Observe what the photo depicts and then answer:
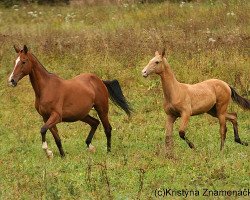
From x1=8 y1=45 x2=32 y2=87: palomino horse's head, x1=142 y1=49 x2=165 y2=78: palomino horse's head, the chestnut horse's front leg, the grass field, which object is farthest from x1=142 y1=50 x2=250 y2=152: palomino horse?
x1=8 y1=45 x2=32 y2=87: palomino horse's head

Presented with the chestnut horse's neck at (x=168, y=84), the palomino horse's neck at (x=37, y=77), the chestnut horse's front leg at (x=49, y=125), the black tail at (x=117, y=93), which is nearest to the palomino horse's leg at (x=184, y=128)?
the chestnut horse's neck at (x=168, y=84)

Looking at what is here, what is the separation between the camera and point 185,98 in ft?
35.6

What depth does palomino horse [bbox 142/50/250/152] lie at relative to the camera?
35.3 feet

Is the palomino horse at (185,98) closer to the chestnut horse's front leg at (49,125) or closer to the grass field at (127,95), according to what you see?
the grass field at (127,95)

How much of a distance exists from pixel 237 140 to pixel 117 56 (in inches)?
256

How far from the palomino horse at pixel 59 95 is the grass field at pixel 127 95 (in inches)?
22.2

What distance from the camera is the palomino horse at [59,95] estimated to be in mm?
10773

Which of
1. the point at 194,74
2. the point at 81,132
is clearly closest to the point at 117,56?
the point at 194,74

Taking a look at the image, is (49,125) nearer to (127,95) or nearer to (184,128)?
(184,128)

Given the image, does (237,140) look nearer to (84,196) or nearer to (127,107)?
(127,107)

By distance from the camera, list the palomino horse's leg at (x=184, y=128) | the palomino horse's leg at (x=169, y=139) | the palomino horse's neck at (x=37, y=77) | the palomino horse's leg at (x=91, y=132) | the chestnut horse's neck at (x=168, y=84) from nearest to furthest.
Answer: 1. the palomino horse's leg at (x=169, y=139)
2. the palomino horse's leg at (x=184, y=128)
3. the chestnut horse's neck at (x=168, y=84)
4. the palomino horse's neck at (x=37, y=77)
5. the palomino horse's leg at (x=91, y=132)

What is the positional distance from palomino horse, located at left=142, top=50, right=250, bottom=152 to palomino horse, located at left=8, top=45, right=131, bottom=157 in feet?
4.31

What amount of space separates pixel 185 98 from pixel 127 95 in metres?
4.75

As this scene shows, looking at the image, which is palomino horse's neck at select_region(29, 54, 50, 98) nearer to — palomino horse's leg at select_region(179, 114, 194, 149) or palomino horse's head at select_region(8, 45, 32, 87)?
palomino horse's head at select_region(8, 45, 32, 87)
